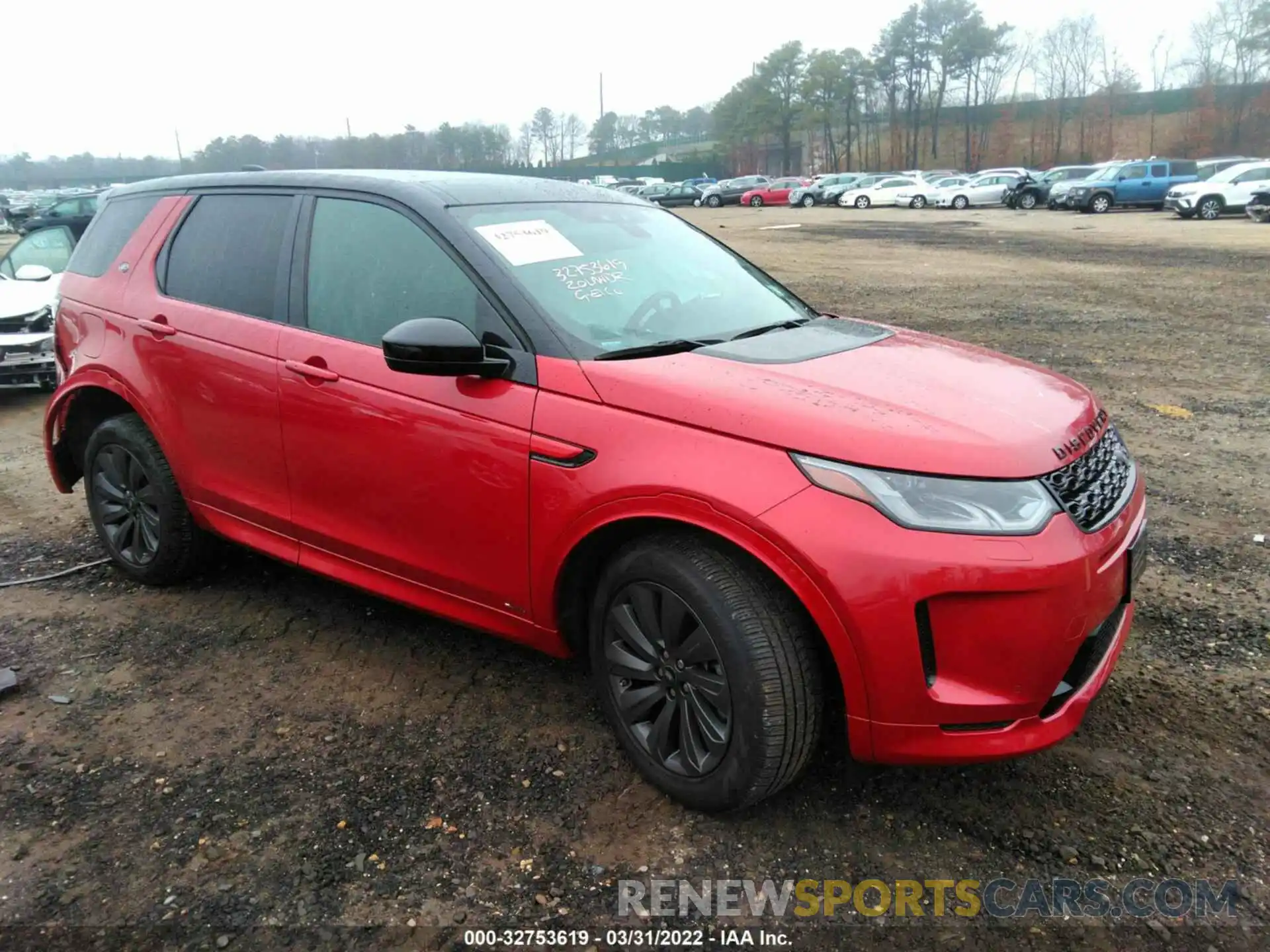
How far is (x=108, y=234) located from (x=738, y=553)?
3.52 metres

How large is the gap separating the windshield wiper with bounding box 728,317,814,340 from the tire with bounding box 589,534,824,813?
0.89 meters

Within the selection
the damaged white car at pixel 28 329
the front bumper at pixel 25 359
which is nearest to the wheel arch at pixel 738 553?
the damaged white car at pixel 28 329

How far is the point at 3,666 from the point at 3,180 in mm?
118109

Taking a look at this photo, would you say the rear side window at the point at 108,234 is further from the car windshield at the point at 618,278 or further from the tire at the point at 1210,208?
the tire at the point at 1210,208

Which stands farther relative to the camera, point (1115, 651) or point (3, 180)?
point (3, 180)

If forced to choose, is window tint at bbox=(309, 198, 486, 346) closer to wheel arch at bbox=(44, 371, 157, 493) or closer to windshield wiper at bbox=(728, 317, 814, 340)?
windshield wiper at bbox=(728, 317, 814, 340)

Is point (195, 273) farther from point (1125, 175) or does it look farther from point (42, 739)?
point (1125, 175)

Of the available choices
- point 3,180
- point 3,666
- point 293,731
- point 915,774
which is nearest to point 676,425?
point 915,774

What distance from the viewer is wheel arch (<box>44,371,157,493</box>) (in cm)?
393

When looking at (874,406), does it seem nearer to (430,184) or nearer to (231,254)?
(430,184)

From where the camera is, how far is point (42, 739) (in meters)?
3.02

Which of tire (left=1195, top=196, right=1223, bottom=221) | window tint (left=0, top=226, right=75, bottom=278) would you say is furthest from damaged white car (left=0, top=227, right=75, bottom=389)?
tire (left=1195, top=196, right=1223, bottom=221)

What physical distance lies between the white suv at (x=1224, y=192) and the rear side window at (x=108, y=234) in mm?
29629

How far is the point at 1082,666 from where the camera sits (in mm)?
2373
